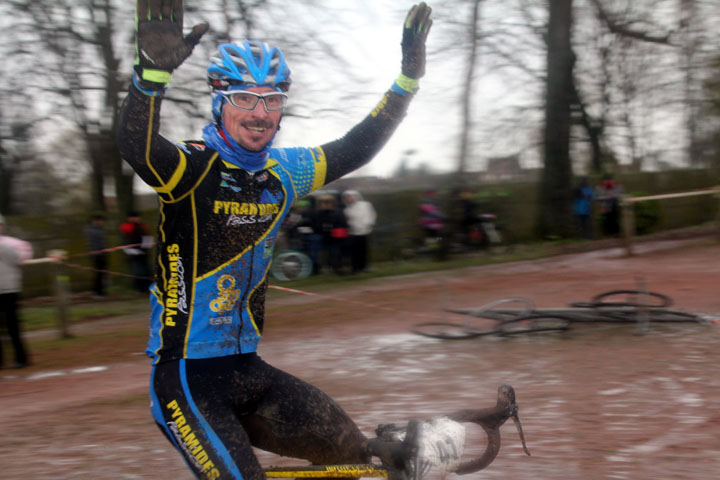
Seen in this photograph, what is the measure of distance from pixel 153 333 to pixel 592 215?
1739cm

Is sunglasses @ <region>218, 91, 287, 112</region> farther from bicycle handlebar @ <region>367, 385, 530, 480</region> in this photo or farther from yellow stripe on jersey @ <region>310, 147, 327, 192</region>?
bicycle handlebar @ <region>367, 385, 530, 480</region>

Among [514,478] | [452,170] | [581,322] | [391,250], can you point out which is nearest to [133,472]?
[514,478]

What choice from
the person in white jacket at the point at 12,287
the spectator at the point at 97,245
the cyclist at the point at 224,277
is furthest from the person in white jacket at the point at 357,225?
the cyclist at the point at 224,277

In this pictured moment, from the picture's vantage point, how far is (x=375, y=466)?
2.74 metres

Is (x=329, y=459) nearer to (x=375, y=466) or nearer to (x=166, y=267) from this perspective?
(x=375, y=466)

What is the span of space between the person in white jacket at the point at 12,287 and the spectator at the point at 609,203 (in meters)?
14.5

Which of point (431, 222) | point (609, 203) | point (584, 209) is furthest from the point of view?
point (609, 203)

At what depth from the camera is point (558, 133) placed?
60.6ft

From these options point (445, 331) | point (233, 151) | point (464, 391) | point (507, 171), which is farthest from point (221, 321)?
point (507, 171)

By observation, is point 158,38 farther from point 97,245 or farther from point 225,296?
point 97,245

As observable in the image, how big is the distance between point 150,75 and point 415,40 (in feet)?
4.27

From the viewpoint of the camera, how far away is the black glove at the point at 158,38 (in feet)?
7.47

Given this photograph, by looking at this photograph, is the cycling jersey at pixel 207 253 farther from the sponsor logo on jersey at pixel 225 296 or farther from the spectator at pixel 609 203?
the spectator at pixel 609 203

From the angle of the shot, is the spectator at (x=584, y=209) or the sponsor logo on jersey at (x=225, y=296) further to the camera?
the spectator at (x=584, y=209)
